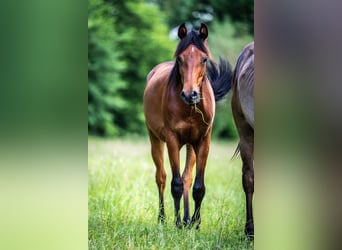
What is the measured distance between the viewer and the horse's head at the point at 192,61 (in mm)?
4559

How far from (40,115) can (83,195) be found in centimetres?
70

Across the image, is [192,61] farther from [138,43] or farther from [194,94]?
[138,43]

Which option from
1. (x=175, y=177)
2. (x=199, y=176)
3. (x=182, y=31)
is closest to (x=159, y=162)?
(x=175, y=177)

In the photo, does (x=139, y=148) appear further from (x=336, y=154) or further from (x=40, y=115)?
(x=336, y=154)

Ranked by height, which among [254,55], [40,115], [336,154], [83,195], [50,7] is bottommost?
[83,195]

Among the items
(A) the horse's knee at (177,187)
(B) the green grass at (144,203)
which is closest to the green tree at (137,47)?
(B) the green grass at (144,203)

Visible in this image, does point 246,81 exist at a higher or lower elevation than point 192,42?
lower

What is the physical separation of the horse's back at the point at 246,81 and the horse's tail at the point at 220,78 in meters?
0.07

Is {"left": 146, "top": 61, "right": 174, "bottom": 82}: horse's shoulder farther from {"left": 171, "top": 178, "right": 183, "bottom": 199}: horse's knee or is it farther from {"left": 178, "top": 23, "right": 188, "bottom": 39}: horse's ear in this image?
{"left": 171, "top": 178, "right": 183, "bottom": 199}: horse's knee

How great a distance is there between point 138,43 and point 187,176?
3.68ft

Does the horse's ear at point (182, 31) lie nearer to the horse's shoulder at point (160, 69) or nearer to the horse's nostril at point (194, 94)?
the horse's shoulder at point (160, 69)

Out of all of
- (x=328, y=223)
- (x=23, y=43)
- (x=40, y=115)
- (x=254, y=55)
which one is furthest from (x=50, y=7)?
(x=328, y=223)

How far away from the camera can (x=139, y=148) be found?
4766 millimetres

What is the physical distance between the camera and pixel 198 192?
468cm
